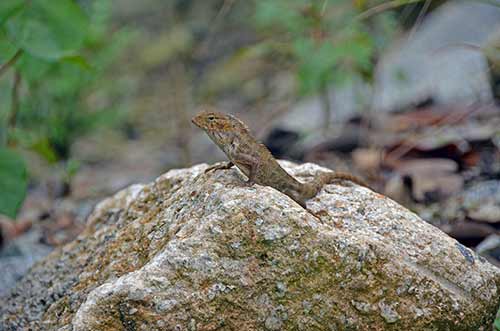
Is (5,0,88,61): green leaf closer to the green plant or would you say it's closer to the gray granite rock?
the green plant

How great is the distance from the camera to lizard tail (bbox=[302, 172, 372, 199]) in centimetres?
356

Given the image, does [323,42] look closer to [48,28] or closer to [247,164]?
[48,28]

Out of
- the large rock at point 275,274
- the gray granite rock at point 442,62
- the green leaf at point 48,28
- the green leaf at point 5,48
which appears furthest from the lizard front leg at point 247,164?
the gray granite rock at point 442,62

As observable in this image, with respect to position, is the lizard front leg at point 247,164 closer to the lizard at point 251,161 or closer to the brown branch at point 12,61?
the lizard at point 251,161

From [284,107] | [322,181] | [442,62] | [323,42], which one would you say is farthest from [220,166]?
[442,62]

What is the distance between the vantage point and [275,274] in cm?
291

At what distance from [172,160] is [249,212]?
670 cm

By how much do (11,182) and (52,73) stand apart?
8.09 feet

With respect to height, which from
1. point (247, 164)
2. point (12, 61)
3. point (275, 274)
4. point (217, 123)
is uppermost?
point (12, 61)

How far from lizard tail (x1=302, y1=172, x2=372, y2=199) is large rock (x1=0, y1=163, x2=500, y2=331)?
14 centimetres

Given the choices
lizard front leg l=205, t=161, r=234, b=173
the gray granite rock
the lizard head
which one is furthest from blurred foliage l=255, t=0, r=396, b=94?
lizard front leg l=205, t=161, r=234, b=173

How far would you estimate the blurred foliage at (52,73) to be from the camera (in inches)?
163

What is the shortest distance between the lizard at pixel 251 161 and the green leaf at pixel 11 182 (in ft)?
3.85

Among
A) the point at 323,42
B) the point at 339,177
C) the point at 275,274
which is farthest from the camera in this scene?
the point at 323,42
